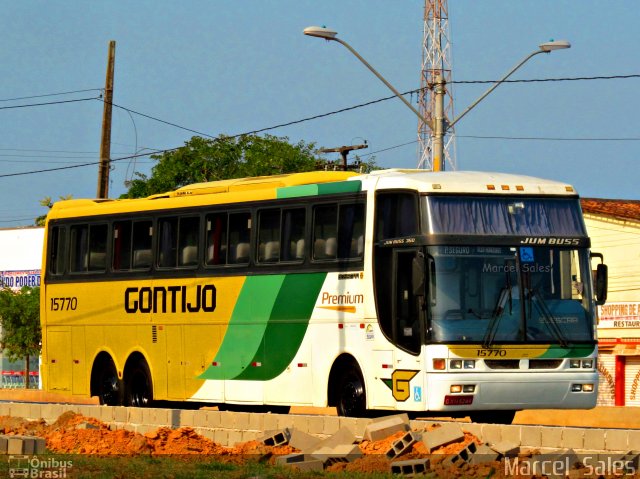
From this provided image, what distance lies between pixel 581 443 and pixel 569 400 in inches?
176

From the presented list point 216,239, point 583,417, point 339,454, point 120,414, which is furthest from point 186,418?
point 583,417

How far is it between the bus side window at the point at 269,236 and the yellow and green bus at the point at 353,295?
3 centimetres

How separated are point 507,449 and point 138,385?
1225 centimetres

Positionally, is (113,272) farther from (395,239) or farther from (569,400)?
(569,400)

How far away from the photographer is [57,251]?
28.5 metres

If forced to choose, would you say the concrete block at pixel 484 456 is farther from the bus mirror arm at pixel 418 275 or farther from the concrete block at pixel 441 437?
the bus mirror arm at pixel 418 275

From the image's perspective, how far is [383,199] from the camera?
20875 millimetres

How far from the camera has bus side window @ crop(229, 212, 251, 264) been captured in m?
23.6

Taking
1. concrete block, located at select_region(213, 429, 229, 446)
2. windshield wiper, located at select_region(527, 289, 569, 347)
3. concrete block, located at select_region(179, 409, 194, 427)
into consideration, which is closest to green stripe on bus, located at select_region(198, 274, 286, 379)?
concrete block, located at select_region(179, 409, 194, 427)

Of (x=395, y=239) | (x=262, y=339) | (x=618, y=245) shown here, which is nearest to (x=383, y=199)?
(x=395, y=239)

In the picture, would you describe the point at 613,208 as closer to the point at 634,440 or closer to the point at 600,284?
the point at 600,284

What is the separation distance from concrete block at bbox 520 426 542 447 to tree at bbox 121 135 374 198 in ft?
177

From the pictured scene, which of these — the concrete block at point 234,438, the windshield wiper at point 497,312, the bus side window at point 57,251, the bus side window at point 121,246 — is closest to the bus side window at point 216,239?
the bus side window at point 121,246

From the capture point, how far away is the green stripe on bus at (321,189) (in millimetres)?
21469
